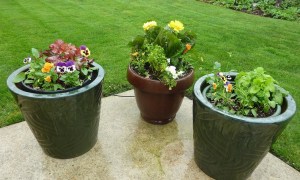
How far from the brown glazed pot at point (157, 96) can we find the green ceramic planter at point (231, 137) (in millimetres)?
361

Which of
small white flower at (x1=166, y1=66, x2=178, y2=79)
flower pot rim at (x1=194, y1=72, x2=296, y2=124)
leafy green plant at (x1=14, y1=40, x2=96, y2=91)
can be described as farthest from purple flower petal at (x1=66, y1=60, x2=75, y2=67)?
flower pot rim at (x1=194, y1=72, x2=296, y2=124)

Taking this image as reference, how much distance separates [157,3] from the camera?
26.1ft

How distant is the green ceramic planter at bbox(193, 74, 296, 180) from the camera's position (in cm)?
Answer: 204

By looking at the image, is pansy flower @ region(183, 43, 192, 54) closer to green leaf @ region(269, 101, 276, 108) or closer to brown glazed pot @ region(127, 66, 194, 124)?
brown glazed pot @ region(127, 66, 194, 124)

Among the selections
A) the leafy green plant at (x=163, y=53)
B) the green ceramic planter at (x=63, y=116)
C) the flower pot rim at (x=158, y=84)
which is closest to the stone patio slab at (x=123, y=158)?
the green ceramic planter at (x=63, y=116)

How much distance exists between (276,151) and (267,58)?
241 cm

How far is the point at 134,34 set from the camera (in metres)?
5.62

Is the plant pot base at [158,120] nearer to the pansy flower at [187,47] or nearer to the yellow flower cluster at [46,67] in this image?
the pansy flower at [187,47]

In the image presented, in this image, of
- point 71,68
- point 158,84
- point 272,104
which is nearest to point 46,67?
point 71,68

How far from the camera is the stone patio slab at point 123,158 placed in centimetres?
251

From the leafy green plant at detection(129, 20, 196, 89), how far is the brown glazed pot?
3.1 inches

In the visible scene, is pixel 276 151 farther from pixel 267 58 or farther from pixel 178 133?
pixel 267 58

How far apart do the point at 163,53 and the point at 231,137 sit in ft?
3.60

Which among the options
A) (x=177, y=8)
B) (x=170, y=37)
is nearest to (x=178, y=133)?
(x=170, y=37)
